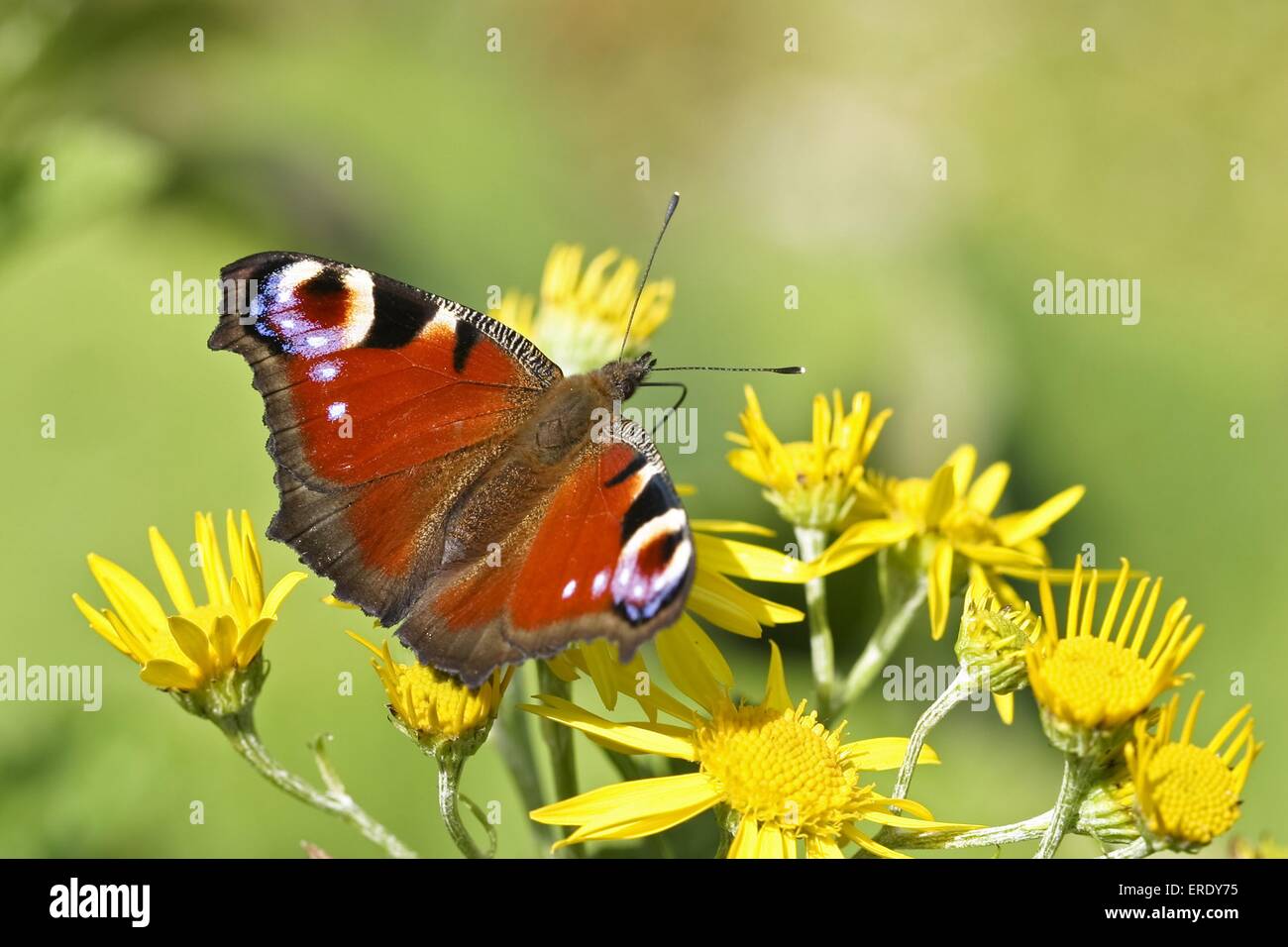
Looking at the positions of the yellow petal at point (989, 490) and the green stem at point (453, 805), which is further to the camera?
the yellow petal at point (989, 490)

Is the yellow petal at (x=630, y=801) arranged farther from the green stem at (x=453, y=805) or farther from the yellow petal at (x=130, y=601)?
the yellow petal at (x=130, y=601)

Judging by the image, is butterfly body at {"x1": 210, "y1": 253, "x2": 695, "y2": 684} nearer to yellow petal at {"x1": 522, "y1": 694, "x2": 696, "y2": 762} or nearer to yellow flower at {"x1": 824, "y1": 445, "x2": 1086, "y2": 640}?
yellow petal at {"x1": 522, "y1": 694, "x2": 696, "y2": 762}

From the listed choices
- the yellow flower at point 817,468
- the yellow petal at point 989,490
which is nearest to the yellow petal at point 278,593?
the yellow flower at point 817,468

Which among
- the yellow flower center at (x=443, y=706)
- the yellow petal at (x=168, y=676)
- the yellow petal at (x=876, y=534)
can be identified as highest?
the yellow petal at (x=876, y=534)

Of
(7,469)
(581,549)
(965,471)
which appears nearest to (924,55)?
(965,471)

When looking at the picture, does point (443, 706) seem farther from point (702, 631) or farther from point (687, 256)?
point (687, 256)
